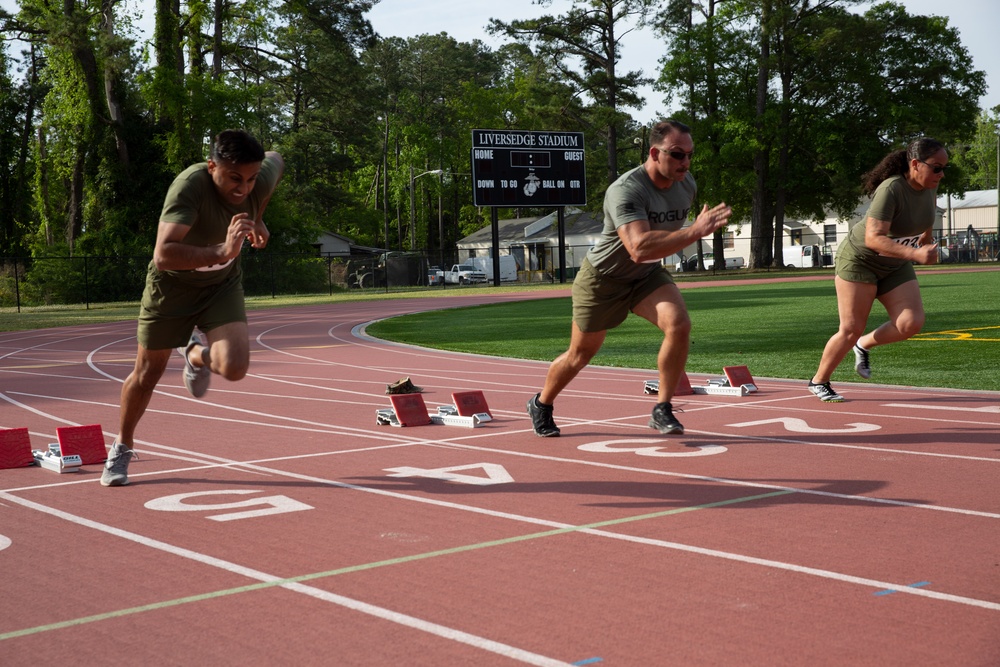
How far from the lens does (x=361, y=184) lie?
97562mm

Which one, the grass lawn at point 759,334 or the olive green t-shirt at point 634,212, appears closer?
the olive green t-shirt at point 634,212

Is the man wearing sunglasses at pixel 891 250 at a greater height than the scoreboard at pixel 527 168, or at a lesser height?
lesser

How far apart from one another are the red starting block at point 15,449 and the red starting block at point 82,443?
28cm

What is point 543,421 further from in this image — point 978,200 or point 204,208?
point 978,200

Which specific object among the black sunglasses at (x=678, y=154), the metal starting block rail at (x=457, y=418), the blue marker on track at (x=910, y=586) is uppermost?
the black sunglasses at (x=678, y=154)

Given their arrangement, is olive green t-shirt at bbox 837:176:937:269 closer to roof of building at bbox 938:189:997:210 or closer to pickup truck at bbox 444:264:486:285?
pickup truck at bbox 444:264:486:285

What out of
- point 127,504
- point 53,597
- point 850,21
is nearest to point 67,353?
point 127,504

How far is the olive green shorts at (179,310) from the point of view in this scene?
6.36 metres

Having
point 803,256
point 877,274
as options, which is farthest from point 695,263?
point 877,274

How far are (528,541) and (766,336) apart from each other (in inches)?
486

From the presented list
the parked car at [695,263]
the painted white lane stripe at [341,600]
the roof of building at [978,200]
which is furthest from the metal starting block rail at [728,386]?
the roof of building at [978,200]

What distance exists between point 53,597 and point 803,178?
60.7m

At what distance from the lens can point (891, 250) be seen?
27.0 feet

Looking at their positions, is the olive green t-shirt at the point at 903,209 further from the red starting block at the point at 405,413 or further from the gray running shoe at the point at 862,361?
the red starting block at the point at 405,413
